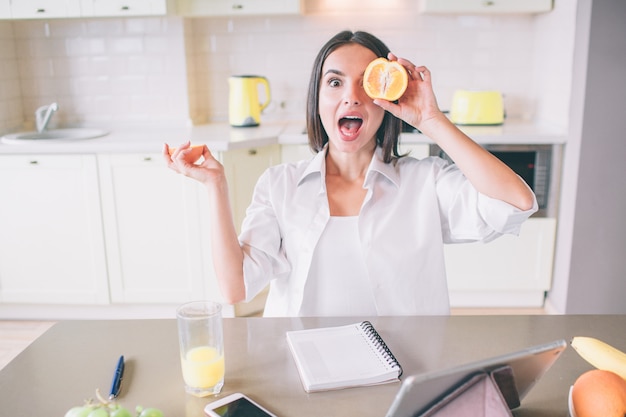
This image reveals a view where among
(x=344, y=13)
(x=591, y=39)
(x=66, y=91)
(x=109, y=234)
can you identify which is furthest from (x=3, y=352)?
(x=591, y=39)

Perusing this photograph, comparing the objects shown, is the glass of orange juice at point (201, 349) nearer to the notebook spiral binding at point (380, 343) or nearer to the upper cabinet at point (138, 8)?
the notebook spiral binding at point (380, 343)

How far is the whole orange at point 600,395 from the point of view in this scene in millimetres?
784

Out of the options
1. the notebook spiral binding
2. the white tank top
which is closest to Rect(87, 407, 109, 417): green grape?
the notebook spiral binding

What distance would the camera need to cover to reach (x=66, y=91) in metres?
3.53

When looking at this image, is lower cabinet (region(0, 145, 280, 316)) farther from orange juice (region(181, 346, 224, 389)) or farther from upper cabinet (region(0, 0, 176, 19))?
orange juice (region(181, 346, 224, 389))

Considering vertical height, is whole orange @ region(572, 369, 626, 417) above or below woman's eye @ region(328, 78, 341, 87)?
below

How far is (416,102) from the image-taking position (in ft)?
Result: 4.33

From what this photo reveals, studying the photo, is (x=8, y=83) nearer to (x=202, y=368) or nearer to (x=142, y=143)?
(x=142, y=143)

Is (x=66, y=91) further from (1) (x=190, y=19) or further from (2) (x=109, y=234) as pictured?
(2) (x=109, y=234)

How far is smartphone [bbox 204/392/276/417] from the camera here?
882mm

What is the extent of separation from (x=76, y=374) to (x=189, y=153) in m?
0.49

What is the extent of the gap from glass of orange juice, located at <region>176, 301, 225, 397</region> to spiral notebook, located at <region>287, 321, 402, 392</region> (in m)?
0.15

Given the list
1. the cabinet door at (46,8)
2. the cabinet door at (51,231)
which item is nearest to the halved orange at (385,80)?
the cabinet door at (51,231)

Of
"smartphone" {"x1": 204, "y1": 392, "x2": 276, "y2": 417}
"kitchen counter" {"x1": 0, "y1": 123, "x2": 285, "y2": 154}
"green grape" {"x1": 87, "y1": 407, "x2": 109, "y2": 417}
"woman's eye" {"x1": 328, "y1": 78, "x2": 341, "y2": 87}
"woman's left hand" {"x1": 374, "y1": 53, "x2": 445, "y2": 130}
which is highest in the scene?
"woman's eye" {"x1": 328, "y1": 78, "x2": 341, "y2": 87}
